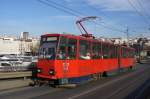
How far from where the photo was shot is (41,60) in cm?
2064

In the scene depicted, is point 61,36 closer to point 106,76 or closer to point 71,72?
point 71,72

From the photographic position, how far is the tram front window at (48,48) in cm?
2006

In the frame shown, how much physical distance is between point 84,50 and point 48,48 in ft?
11.4

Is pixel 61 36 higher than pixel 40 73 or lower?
higher

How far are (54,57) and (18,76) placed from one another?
2.52 meters

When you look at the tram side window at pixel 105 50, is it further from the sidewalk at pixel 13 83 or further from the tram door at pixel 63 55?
the sidewalk at pixel 13 83

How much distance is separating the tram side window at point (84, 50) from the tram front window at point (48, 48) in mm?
2503

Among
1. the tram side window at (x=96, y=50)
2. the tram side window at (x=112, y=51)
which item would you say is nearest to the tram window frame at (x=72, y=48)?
the tram side window at (x=96, y=50)

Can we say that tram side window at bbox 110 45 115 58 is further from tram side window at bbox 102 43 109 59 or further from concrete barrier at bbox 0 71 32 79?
concrete barrier at bbox 0 71 32 79

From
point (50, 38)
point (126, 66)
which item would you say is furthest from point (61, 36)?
point (126, 66)

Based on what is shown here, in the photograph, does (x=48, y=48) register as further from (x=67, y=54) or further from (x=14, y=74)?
(x=14, y=74)

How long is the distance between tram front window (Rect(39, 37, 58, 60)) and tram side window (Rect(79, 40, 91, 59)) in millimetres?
2503

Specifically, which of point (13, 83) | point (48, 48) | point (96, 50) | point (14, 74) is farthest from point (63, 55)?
point (96, 50)

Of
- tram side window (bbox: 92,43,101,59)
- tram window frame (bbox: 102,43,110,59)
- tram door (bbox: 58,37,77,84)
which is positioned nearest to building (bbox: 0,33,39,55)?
tram window frame (bbox: 102,43,110,59)
